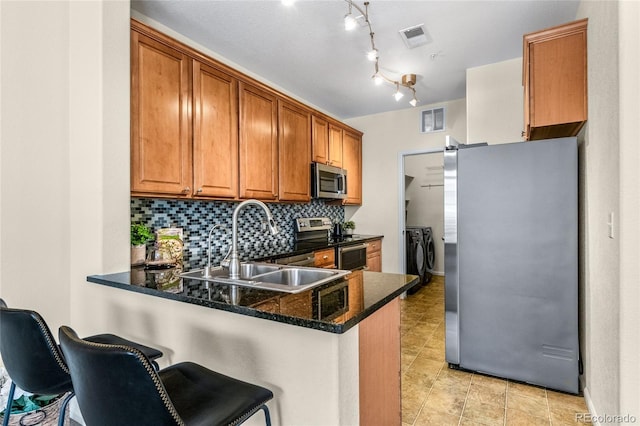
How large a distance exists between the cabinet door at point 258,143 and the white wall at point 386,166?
1961mm

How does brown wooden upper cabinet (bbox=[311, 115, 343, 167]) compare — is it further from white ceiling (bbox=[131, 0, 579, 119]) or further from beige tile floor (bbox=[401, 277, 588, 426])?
beige tile floor (bbox=[401, 277, 588, 426])

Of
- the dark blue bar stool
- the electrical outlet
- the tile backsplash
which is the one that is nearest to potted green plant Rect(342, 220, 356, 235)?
the tile backsplash

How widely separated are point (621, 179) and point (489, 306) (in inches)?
55.5

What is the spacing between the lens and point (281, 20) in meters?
2.42

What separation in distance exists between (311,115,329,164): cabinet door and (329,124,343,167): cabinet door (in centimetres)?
9

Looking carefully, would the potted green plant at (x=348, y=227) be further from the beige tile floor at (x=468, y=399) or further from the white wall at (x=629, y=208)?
the white wall at (x=629, y=208)

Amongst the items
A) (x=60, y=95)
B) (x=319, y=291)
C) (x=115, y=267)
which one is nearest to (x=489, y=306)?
(x=319, y=291)

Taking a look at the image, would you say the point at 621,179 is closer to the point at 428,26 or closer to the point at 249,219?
the point at 428,26

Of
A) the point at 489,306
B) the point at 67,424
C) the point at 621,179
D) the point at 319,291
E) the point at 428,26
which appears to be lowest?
the point at 67,424

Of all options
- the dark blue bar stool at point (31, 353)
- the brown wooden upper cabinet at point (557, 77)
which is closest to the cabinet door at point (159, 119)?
the dark blue bar stool at point (31, 353)

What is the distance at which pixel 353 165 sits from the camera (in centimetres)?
464

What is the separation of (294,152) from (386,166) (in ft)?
5.52

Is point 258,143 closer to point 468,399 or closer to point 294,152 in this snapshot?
point 294,152

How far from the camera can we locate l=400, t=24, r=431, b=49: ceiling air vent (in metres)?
2.53
